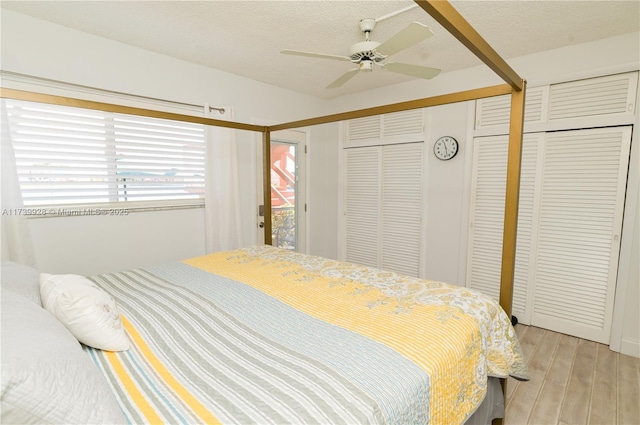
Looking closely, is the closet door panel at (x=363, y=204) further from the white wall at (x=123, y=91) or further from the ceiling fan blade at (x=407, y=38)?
A: the ceiling fan blade at (x=407, y=38)

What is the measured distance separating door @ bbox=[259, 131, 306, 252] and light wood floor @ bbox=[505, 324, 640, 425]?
8.44 ft


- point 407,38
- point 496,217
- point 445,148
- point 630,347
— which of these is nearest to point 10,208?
point 407,38

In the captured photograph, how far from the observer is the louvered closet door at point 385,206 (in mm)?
3543

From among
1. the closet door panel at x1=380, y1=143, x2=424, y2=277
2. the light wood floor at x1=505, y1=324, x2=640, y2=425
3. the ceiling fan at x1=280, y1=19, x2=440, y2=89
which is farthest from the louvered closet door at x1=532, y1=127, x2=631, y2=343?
the ceiling fan at x1=280, y1=19, x2=440, y2=89

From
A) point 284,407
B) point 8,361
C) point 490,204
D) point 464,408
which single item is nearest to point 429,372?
point 464,408

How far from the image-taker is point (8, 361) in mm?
607

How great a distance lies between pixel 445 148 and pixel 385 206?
37.0 inches

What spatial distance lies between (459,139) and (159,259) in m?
3.05

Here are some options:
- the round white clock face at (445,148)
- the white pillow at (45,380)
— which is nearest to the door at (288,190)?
the round white clock face at (445,148)

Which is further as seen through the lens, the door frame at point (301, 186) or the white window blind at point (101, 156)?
the door frame at point (301, 186)

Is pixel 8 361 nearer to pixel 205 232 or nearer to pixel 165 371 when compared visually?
pixel 165 371

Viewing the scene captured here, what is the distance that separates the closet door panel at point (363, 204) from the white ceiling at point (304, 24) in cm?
131

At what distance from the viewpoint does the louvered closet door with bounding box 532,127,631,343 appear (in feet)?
8.07

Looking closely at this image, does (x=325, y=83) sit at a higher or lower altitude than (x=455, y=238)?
higher
